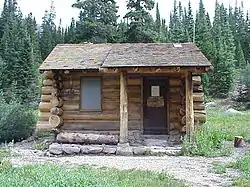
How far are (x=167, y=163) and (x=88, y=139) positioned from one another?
3820mm

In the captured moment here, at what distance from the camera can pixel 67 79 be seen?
15.8 m

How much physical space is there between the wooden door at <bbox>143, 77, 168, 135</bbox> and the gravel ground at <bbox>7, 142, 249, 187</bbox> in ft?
9.55

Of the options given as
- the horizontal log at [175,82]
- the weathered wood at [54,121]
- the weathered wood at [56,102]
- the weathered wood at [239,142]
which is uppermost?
the horizontal log at [175,82]

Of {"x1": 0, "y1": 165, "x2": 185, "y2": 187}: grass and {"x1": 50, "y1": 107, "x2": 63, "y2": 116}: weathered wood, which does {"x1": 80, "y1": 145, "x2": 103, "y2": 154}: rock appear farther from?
{"x1": 0, "y1": 165, "x2": 185, "y2": 187}: grass

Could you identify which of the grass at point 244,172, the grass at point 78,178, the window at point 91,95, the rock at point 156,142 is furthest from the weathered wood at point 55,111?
the grass at point 244,172

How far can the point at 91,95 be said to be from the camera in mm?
15570

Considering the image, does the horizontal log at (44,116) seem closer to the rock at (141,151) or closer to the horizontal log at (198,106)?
the rock at (141,151)

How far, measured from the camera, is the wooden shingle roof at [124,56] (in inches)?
546

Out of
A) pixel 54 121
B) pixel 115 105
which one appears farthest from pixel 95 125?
pixel 54 121

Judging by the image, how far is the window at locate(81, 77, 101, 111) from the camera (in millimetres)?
15555

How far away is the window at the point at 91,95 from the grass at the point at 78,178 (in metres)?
6.23

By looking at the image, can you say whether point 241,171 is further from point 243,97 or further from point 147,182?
point 243,97

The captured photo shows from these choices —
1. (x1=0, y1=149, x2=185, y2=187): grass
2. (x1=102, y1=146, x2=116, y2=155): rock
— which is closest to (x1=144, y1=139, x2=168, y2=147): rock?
(x1=102, y1=146, x2=116, y2=155): rock

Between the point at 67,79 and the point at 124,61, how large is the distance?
8.74 feet
